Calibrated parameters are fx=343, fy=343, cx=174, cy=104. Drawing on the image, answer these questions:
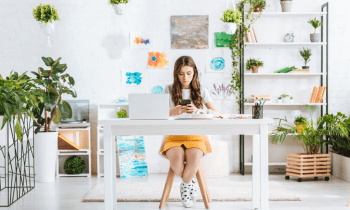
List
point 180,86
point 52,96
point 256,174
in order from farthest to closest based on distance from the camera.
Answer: point 52,96
point 180,86
point 256,174

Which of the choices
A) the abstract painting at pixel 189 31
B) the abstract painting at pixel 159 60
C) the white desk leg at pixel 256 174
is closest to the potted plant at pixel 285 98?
the abstract painting at pixel 189 31

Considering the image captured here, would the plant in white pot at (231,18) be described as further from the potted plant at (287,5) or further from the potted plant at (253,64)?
the potted plant at (287,5)

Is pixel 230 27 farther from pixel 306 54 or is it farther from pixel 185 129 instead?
pixel 185 129

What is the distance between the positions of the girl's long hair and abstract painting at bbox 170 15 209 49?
1.53 metres

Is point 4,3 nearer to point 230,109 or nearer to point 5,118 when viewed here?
point 5,118

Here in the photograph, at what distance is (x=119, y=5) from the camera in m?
4.16

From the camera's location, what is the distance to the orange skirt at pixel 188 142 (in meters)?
2.71

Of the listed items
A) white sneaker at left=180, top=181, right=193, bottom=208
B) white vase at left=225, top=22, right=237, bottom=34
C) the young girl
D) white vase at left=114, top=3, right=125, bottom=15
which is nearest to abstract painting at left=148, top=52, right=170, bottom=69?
white vase at left=114, top=3, right=125, bottom=15

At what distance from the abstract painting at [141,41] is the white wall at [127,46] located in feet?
0.22

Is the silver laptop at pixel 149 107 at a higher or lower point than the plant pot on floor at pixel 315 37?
lower

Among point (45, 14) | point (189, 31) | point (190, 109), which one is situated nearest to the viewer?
point (190, 109)

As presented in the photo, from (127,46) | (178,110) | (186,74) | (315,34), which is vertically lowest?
(178,110)

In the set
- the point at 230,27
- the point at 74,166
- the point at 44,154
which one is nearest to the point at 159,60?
the point at 230,27

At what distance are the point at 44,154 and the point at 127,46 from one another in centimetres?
170
